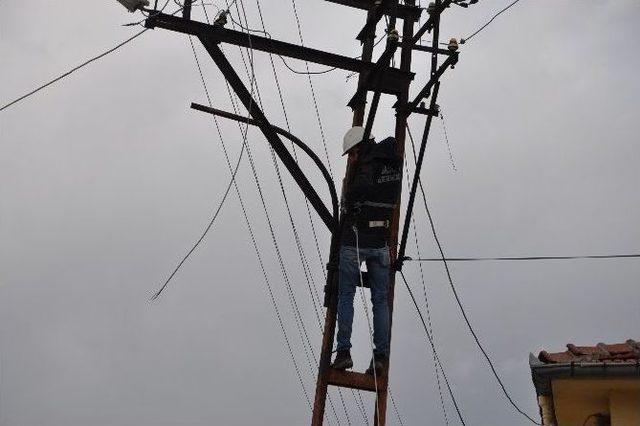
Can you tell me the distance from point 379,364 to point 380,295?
0.63 meters

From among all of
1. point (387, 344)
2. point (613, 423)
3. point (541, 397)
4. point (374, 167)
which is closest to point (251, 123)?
point (374, 167)

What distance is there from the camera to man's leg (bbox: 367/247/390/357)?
6.43 metres

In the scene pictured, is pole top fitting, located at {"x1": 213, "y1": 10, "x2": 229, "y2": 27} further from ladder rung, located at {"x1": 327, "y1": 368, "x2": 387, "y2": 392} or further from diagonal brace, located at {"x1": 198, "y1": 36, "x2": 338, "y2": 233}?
ladder rung, located at {"x1": 327, "y1": 368, "x2": 387, "y2": 392}

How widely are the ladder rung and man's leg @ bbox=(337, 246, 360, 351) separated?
236 mm

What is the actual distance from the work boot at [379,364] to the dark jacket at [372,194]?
3.34 feet


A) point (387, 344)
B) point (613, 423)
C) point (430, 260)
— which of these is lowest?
point (613, 423)

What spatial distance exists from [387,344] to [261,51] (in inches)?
122

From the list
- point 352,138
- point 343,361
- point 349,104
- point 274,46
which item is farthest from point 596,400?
point 274,46

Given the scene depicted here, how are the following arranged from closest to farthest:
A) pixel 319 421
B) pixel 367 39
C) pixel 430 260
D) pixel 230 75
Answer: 1. pixel 319 421
2. pixel 230 75
3. pixel 367 39
4. pixel 430 260

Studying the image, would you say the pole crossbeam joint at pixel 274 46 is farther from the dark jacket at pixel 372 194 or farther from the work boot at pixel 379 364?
the work boot at pixel 379 364

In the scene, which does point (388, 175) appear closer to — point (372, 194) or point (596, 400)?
point (372, 194)

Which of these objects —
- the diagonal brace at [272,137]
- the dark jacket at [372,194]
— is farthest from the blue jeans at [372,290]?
the diagonal brace at [272,137]

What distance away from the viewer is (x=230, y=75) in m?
6.67

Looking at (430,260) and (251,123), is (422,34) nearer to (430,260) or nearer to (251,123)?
(251,123)
